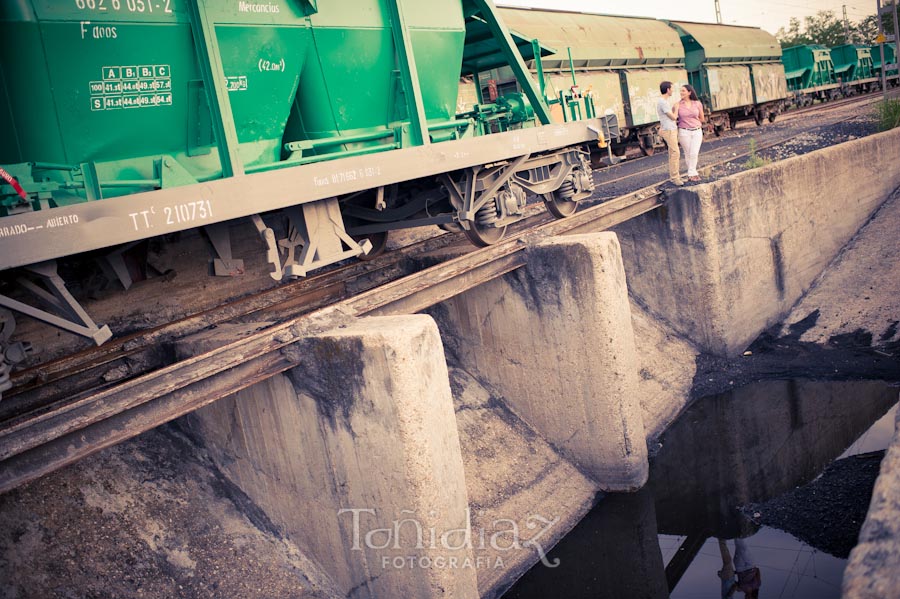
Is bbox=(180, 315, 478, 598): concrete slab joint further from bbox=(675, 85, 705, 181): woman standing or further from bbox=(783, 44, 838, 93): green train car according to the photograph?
bbox=(783, 44, 838, 93): green train car

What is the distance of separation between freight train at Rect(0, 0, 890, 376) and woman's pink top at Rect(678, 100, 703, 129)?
150 cm

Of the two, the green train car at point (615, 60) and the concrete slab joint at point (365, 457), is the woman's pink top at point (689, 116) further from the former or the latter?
the concrete slab joint at point (365, 457)

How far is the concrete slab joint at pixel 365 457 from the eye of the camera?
5.36 metres

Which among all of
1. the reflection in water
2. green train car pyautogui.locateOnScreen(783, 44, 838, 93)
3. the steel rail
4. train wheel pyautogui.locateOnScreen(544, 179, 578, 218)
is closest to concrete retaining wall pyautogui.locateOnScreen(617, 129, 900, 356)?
the reflection in water

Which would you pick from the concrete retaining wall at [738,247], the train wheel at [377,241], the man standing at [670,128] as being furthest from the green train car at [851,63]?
the train wheel at [377,241]

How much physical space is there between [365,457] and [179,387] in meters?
1.46

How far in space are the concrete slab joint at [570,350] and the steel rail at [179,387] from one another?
1.06 m

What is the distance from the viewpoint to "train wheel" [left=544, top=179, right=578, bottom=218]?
9.94 metres

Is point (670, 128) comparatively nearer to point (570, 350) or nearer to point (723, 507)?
point (570, 350)

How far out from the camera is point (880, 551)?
328cm

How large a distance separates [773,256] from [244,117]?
28.7 ft

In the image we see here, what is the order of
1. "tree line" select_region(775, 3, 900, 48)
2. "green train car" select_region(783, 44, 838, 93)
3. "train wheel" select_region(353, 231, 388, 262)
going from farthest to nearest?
1. "tree line" select_region(775, 3, 900, 48)
2. "green train car" select_region(783, 44, 838, 93)
3. "train wheel" select_region(353, 231, 388, 262)

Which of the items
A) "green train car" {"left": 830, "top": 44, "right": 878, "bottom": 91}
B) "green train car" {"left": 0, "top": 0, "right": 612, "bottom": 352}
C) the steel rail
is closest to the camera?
the steel rail

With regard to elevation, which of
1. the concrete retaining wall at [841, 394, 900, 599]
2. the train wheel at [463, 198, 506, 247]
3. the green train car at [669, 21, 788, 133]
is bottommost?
the concrete retaining wall at [841, 394, 900, 599]
